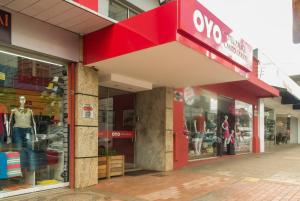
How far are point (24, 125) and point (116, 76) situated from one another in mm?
2491

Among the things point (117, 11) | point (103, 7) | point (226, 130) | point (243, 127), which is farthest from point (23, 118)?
point (243, 127)

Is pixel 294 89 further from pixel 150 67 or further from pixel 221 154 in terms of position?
pixel 150 67

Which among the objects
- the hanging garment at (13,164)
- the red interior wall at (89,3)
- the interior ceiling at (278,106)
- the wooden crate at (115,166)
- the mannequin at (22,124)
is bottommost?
the wooden crate at (115,166)

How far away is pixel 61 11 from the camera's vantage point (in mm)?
5711

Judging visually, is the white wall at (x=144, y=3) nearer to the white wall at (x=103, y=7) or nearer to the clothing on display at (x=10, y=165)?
the white wall at (x=103, y=7)

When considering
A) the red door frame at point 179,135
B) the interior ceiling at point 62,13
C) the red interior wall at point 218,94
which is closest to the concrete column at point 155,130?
the red door frame at point 179,135

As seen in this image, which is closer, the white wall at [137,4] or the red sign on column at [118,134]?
the white wall at [137,4]

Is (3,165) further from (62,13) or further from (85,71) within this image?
(62,13)

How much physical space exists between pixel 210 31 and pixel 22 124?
4231 millimetres

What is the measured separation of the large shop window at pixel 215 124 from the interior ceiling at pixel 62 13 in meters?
5.13

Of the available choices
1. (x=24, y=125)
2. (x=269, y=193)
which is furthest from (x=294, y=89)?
(x=24, y=125)

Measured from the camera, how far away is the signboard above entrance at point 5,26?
5480mm

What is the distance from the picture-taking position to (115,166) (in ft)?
26.7

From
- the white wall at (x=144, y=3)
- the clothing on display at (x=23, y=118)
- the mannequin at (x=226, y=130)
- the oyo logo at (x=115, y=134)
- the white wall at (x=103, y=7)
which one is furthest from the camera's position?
the mannequin at (x=226, y=130)
